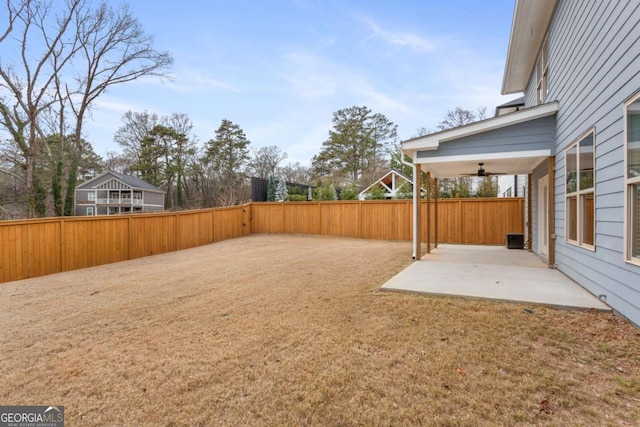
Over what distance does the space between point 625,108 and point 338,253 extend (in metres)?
6.22

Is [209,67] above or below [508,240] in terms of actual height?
above

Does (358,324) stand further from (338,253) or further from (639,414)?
(338,253)

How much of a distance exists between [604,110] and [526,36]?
429 cm

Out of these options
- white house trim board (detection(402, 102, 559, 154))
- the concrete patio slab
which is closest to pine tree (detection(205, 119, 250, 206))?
white house trim board (detection(402, 102, 559, 154))

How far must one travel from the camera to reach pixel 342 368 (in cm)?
239

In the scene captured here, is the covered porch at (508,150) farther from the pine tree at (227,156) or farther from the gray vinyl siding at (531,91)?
the pine tree at (227,156)

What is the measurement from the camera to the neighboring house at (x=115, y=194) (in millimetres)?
27484

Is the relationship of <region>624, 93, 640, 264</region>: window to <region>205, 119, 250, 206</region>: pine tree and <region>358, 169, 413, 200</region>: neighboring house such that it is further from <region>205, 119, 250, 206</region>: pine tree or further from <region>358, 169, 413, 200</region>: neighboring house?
<region>205, 119, 250, 206</region>: pine tree

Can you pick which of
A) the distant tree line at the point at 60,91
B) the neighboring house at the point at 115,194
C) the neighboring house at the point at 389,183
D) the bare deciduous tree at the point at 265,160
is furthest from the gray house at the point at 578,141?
the neighboring house at the point at 115,194

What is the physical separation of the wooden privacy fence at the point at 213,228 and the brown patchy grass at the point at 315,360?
319cm

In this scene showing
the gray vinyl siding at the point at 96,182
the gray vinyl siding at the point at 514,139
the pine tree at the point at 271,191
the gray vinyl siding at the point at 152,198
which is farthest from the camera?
the gray vinyl siding at the point at 152,198

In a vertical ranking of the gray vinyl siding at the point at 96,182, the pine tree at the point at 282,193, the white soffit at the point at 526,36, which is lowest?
the pine tree at the point at 282,193

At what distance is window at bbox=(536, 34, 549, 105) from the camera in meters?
6.48

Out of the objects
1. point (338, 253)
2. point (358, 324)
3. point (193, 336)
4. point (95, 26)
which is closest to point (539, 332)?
point (358, 324)
